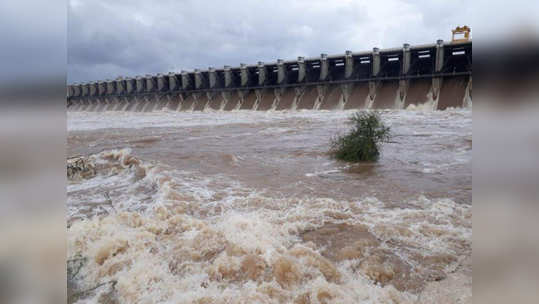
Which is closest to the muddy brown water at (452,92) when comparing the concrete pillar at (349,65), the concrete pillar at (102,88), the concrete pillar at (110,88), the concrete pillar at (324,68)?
the concrete pillar at (349,65)

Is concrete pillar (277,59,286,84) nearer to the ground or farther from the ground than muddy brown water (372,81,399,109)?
farther from the ground

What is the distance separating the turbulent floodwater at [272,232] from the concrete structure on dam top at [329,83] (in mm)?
13228

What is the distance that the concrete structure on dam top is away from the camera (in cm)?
1791

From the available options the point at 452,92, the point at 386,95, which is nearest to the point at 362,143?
the point at 452,92

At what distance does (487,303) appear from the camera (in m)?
0.52

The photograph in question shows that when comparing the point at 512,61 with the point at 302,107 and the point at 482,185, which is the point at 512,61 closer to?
the point at 482,185

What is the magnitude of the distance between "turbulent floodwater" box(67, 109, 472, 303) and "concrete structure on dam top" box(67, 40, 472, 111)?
1323cm

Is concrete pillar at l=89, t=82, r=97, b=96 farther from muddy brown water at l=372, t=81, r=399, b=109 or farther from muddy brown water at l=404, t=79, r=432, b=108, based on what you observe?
muddy brown water at l=404, t=79, r=432, b=108

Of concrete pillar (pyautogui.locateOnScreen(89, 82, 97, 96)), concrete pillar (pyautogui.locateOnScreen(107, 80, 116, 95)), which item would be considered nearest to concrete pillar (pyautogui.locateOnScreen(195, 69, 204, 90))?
concrete pillar (pyautogui.locateOnScreen(107, 80, 116, 95))

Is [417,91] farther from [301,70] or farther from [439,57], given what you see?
[301,70]

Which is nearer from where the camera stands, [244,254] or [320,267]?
[320,267]

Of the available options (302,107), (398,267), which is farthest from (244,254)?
(302,107)

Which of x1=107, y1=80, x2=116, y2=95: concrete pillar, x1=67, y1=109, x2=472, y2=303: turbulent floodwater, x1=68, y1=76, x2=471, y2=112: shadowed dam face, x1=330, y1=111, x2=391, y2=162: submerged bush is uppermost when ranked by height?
x1=107, y1=80, x2=116, y2=95: concrete pillar

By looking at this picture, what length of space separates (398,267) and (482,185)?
2.35 metres
